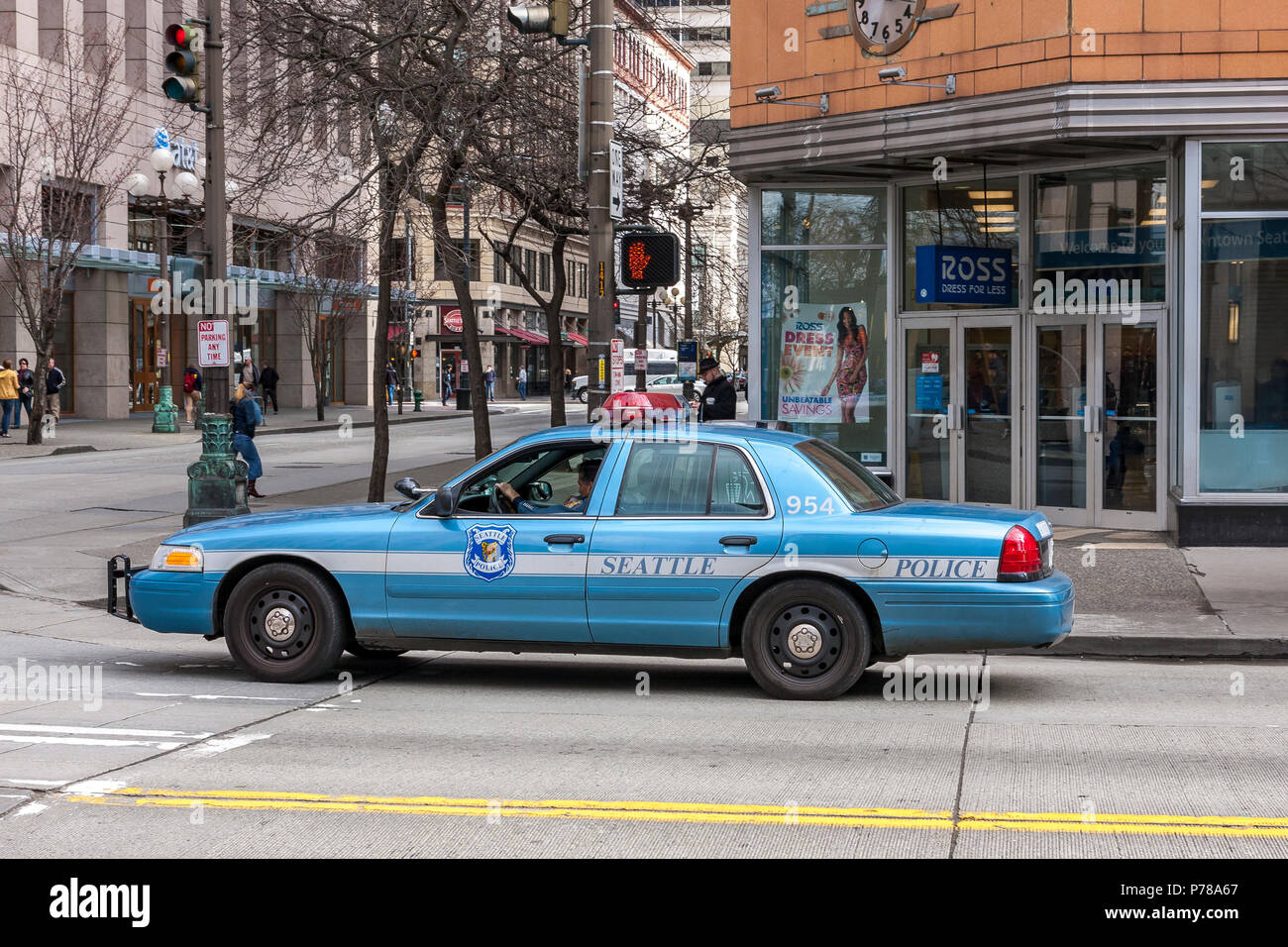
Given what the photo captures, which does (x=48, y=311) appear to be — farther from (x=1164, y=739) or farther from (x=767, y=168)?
(x=1164, y=739)

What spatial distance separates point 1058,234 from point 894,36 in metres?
2.88

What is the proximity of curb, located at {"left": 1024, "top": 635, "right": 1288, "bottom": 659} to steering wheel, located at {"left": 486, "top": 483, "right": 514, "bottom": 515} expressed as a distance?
3.74m

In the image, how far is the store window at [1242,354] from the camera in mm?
14602

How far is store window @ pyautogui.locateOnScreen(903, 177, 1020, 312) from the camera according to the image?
55.3 ft

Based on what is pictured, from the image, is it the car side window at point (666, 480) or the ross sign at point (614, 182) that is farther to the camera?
the ross sign at point (614, 182)

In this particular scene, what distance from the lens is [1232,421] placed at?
48.2 feet

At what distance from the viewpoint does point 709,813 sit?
230 inches

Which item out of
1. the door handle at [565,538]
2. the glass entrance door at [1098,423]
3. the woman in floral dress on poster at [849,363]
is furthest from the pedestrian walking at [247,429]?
the door handle at [565,538]

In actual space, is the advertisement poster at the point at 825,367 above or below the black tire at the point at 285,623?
above

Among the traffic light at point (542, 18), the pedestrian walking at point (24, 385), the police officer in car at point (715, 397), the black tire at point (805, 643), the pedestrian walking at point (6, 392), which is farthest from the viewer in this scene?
the pedestrian walking at point (24, 385)

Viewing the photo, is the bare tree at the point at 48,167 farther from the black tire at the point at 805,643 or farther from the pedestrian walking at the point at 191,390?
the black tire at the point at 805,643

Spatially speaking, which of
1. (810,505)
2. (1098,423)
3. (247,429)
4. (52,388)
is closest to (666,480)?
(810,505)

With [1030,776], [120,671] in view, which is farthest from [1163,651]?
[120,671]

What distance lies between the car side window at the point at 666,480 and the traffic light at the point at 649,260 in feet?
14.3
